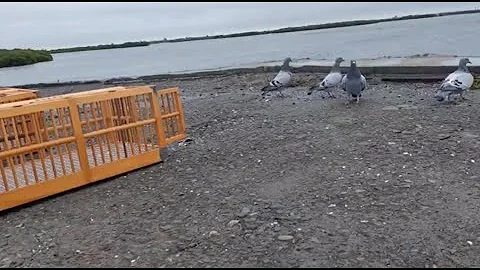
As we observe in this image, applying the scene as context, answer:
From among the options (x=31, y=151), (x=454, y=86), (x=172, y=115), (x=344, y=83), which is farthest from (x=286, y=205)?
(x=344, y=83)

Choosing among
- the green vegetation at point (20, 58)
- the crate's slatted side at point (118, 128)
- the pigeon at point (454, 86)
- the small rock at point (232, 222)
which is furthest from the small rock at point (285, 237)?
the green vegetation at point (20, 58)

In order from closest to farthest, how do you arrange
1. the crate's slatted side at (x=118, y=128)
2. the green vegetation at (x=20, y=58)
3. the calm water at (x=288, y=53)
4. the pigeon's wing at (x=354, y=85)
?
the crate's slatted side at (x=118, y=128) < the pigeon's wing at (x=354, y=85) < the calm water at (x=288, y=53) < the green vegetation at (x=20, y=58)

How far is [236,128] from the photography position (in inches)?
336

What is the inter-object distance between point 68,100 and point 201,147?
2.29 m

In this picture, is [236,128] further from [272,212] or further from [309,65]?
[309,65]

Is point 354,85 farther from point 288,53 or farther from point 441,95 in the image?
point 288,53

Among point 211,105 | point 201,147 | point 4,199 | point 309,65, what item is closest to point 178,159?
point 201,147

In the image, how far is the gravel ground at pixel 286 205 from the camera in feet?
12.2

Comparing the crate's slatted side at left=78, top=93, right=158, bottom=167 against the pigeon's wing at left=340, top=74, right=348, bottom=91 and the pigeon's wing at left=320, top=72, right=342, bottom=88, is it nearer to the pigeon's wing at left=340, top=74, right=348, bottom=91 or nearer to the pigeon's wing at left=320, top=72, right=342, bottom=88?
the pigeon's wing at left=340, top=74, right=348, bottom=91

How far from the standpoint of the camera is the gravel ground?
373 cm

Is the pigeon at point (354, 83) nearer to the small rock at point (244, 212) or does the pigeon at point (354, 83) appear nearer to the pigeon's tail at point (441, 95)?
the pigeon's tail at point (441, 95)

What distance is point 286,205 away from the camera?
4.67 m

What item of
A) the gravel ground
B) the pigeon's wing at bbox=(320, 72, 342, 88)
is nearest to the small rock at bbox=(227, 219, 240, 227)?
the gravel ground

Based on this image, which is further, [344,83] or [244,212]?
[344,83]
